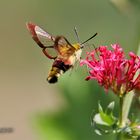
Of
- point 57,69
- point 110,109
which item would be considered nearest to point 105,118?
point 110,109

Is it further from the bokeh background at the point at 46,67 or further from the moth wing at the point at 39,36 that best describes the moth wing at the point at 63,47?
the bokeh background at the point at 46,67

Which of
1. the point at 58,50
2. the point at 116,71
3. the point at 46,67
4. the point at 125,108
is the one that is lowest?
the point at 125,108

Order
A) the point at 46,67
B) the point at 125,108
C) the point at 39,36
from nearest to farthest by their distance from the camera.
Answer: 1. the point at 39,36
2. the point at 125,108
3. the point at 46,67

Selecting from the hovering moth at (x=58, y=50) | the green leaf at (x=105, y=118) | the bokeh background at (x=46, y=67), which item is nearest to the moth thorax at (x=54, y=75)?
the hovering moth at (x=58, y=50)

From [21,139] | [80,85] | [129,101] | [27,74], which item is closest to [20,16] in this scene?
[27,74]

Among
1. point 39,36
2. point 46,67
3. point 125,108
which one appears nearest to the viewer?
point 39,36

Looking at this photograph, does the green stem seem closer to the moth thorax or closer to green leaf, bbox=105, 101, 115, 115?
green leaf, bbox=105, 101, 115, 115

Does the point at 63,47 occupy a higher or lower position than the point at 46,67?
lower

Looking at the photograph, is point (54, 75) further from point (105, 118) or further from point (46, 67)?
point (46, 67)
